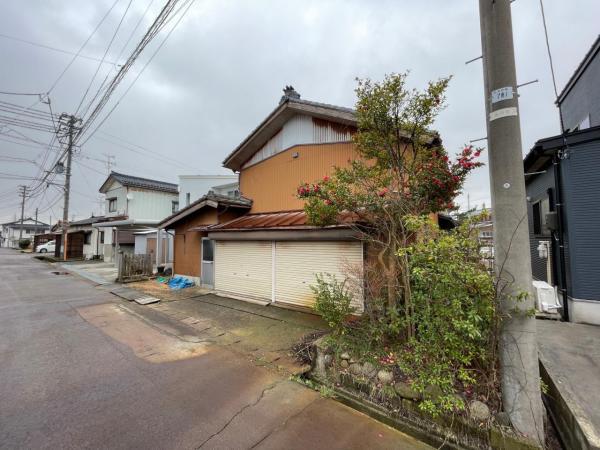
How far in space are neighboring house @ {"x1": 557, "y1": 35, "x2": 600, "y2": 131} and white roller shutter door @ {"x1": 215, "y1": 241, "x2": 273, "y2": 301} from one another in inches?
347

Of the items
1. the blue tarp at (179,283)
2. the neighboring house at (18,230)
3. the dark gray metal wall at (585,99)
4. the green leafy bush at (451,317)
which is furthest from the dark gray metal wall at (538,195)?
the neighboring house at (18,230)

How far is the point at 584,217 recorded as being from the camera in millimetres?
4797

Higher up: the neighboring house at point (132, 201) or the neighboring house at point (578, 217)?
the neighboring house at point (132, 201)

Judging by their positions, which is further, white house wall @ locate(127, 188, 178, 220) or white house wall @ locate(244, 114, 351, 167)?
white house wall @ locate(127, 188, 178, 220)

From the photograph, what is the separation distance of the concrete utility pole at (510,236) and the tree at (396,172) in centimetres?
144

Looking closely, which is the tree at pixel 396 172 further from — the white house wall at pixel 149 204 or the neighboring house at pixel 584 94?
the white house wall at pixel 149 204

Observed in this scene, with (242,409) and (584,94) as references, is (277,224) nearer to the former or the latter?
(242,409)

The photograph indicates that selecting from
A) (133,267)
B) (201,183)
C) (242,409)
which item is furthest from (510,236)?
(201,183)

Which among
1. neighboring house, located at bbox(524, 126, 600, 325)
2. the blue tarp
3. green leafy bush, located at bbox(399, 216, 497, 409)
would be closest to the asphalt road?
green leafy bush, located at bbox(399, 216, 497, 409)

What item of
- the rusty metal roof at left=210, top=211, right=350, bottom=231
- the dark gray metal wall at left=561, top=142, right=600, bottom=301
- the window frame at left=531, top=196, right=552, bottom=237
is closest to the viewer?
the dark gray metal wall at left=561, top=142, right=600, bottom=301

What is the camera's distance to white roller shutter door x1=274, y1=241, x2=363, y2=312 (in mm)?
5992

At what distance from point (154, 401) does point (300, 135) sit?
7973mm

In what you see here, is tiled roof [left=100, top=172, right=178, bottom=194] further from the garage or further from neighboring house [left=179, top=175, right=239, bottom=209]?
the garage

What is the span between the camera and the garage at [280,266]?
243 inches
